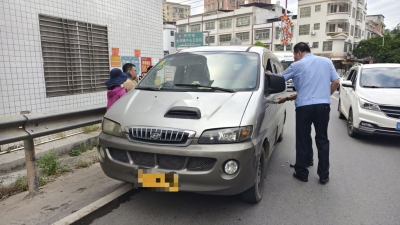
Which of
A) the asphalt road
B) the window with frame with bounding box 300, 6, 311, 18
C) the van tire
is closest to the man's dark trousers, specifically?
the asphalt road

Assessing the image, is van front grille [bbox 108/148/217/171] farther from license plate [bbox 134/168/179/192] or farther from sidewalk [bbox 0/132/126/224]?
sidewalk [bbox 0/132/126/224]

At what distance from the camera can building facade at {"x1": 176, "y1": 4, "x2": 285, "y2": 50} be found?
171 ft

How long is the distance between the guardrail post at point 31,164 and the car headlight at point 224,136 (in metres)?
2.12

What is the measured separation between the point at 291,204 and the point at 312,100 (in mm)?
1475

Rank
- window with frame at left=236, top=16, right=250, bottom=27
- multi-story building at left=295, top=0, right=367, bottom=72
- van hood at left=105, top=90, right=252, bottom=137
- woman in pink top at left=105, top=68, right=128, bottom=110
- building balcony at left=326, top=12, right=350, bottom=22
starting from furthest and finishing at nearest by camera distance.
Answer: window with frame at left=236, top=16, right=250, bottom=27 < multi-story building at left=295, top=0, right=367, bottom=72 < building balcony at left=326, top=12, right=350, bottom=22 < woman in pink top at left=105, top=68, right=128, bottom=110 < van hood at left=105, top=90, right=252, bottom=137

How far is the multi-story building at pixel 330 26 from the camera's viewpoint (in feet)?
149

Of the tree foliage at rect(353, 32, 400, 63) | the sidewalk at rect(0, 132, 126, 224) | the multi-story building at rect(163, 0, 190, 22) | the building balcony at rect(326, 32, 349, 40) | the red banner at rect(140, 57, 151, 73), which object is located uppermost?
the multi-story building at rect(163, 0, 190, 22)

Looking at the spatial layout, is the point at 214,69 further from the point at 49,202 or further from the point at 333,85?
the point at 49,202

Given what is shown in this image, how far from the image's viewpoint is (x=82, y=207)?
10.5 feet

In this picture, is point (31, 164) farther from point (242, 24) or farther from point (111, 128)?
point (242, 24)

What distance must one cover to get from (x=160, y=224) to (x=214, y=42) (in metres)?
59.8

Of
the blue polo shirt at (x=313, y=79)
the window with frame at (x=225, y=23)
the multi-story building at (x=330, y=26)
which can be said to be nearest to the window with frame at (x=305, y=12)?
the multi-story building at (x=330, y=26)

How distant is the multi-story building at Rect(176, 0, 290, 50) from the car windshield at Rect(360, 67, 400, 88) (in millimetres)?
45540

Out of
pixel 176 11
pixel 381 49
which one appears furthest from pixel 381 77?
pixel 176 11
